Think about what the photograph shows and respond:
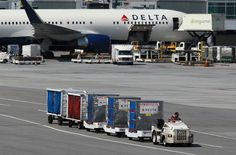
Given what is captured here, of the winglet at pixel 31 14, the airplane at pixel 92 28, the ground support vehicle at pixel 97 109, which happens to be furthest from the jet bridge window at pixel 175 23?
the ground support vehicle at pixel 97 109

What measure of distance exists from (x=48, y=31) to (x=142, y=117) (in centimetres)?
6657

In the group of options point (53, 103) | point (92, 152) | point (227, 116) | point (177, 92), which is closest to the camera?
point (92, 152)

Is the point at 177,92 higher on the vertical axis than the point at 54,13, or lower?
lower

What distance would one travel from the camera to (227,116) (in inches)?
1460

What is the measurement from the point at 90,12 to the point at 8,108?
57.5 metres

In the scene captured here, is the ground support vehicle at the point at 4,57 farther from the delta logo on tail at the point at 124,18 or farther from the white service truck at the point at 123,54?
the delta logo on tail at the point at 124,18

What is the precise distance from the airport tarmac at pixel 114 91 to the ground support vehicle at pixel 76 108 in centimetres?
44

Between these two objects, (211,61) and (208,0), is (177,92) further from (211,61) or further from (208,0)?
(208,0)

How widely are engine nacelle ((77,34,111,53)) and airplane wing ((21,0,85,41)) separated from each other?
2.46 feet

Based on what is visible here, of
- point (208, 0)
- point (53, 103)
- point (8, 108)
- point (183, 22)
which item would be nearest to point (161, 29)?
point (183, 22)

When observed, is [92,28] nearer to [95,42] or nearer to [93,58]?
[95,42]

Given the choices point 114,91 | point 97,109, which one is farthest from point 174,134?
point 114,91

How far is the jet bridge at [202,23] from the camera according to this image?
95.9 m

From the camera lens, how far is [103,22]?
96000 millimetres
